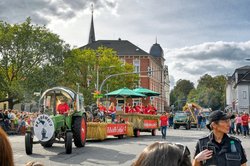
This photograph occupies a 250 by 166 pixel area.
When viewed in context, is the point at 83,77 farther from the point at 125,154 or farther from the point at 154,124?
the point at 125,154

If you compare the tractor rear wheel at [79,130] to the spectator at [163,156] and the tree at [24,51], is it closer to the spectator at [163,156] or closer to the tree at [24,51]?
the spectator at [163,156]

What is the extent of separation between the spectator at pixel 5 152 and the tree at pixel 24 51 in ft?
173

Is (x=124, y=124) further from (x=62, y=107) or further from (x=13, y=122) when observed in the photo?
(x=62, y=107)

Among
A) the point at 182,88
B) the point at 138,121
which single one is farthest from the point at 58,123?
the point at 182,88

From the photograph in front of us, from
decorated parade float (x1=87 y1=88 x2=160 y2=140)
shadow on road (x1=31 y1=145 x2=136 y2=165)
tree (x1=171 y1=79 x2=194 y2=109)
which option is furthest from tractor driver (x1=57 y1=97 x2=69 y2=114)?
tree (x1=171 y1=79 x2=194 y2=109)

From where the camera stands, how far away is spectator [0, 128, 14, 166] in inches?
92.5

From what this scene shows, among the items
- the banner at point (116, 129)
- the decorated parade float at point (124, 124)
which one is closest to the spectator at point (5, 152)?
the decorated parade float at point (124, 124)

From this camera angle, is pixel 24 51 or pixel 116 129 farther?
pixel 24 51

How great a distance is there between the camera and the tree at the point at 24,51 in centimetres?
5506

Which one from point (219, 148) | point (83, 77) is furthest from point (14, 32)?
point (219, 148)

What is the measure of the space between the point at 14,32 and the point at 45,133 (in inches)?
1667

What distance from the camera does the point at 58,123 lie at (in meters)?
16.3

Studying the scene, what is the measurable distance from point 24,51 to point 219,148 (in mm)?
52474

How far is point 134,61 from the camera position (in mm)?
93188
